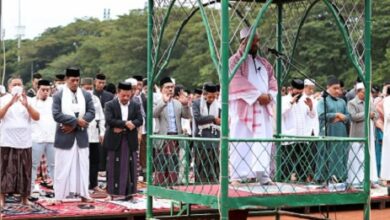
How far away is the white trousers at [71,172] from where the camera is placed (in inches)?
498

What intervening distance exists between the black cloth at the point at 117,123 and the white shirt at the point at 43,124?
1.25 meters

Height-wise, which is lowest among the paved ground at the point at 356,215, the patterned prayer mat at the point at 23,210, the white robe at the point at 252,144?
the paved ground at the point at 356,215

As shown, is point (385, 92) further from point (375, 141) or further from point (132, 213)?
point (132, 213)

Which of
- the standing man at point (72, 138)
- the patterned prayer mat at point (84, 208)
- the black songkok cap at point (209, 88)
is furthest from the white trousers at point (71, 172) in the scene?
the black songkok cap at point (209, 88)

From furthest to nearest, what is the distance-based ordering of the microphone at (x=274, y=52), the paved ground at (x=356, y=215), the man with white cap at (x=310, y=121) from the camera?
the man with white cap at (x=310, y=121) → the paved ground at (x=356, y=215) → the microphone at (x=274, y=52)

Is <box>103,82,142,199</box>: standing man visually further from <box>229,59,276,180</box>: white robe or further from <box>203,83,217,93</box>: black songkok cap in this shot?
<box>229,59,276,180</box>: white robe

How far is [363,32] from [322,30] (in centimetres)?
2686

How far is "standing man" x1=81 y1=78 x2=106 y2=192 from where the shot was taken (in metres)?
14.0

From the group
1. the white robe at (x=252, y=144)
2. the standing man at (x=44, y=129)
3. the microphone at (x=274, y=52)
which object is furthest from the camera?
the standing man at (x=44, y=129)

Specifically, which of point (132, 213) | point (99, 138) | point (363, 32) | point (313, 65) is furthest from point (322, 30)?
point (363, 32)

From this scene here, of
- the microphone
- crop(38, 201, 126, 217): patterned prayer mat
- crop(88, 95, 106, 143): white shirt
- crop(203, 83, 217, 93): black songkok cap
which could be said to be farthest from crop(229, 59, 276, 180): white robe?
crop(88, 95, 106, 143): white shirt

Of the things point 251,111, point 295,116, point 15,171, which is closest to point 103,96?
point 15,171

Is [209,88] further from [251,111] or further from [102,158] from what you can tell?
[251,111]

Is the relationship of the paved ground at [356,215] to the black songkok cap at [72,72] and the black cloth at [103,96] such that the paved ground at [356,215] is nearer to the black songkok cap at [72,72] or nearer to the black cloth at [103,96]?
the black songkok cap at [72,72]
